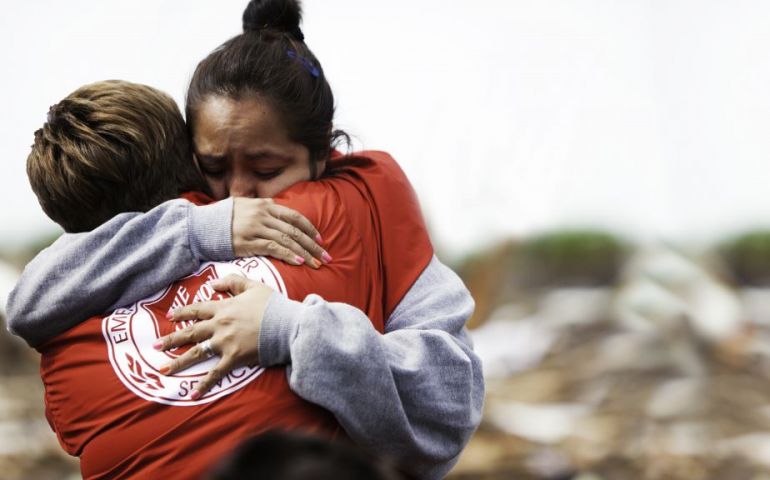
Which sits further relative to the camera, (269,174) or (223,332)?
(269,174)

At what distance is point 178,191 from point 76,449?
444 millimetres

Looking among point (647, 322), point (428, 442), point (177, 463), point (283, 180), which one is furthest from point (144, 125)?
point (647, 322)

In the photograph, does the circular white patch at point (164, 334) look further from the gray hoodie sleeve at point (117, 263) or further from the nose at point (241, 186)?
the nose at point (241, 186)

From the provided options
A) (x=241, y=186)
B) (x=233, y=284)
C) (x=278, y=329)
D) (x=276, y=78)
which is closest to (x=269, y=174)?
(x=241, y=186)

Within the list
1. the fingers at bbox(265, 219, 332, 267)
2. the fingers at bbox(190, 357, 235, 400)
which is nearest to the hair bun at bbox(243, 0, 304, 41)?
the fingers at bbox(265, 219, 332, 267)

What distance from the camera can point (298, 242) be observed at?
1.53 m

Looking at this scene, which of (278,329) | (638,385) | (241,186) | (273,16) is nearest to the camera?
(278,329)

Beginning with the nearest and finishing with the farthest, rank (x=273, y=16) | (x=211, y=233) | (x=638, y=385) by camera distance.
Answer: (x=211, y=233) < (x=273, y=16) < (x=638, y=385)

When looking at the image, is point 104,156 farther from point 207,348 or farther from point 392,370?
point 392,370

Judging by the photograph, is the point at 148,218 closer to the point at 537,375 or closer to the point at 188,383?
the point at 188,383

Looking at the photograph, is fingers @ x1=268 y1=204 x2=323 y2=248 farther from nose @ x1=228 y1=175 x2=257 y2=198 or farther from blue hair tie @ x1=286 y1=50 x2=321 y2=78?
blue hair tie @ x1=286 y1=50 x2=321 y2=78

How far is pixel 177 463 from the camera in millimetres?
1385

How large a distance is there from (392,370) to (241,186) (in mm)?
437

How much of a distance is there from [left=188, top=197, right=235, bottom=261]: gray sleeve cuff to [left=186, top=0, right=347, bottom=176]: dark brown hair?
0.22 metres
